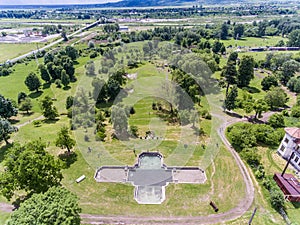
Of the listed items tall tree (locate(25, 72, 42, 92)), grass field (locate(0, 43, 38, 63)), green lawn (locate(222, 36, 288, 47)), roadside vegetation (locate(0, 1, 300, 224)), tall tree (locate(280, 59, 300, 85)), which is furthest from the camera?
green lawn (locate(222, 36, 288, 47))

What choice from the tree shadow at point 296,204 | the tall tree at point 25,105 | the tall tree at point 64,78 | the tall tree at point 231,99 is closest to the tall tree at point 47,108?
the tall tree at point 25,105

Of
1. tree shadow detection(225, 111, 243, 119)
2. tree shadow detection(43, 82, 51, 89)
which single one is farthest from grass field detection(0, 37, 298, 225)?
tree shadow detection(43, 82, 51, 89)

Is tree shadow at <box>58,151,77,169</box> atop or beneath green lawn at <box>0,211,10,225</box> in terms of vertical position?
beneath

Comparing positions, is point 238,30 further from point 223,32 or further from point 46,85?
point 46,85

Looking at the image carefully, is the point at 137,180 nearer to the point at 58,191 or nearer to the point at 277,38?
the point at 58,191

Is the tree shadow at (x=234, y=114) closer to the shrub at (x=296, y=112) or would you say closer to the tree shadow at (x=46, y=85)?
the shrub at (x=296, y=112)

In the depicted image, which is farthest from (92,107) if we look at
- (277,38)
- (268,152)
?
(277,38)

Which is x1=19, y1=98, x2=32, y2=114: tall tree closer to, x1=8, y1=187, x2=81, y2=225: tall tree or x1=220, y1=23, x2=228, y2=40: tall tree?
x1=8, y1=187, x2=81, y2=225: tall tree
